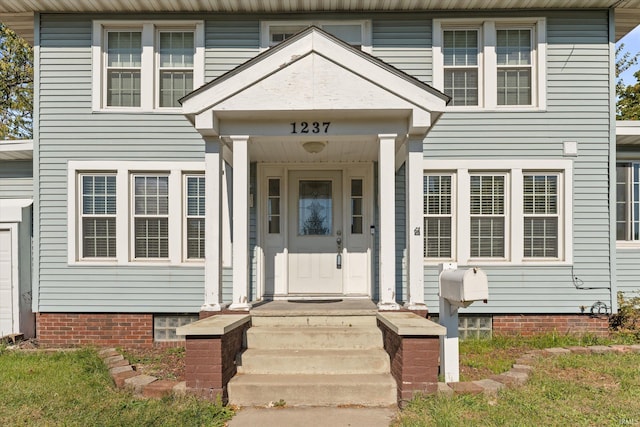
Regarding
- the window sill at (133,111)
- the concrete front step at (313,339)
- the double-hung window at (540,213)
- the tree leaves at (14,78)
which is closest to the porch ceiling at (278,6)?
the window sill at (133,111)

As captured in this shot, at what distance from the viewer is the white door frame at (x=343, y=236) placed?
7.80 meters

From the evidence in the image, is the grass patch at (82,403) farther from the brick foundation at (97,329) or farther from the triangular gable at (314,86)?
the triangular gable at (314,86)

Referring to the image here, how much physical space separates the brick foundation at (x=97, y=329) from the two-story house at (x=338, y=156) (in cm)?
2

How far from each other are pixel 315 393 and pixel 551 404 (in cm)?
246

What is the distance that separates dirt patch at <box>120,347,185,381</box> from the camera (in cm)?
559

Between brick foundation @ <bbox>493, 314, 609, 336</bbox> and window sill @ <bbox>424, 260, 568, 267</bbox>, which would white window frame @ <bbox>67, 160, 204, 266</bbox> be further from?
brick foundation @ <bbox>493, 314, 609, 336</bbox>

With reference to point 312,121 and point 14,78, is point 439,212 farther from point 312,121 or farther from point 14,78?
point 14,78

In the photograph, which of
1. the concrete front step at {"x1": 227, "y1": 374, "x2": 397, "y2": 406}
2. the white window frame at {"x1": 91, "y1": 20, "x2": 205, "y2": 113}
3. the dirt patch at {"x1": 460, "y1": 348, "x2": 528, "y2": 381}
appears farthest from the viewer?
the white window frame at {"x1": 91, "y1": 20, "x2": 205, "y2": 113}

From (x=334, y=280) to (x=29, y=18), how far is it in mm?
7191

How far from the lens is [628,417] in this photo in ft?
13.5

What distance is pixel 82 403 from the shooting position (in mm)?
4512

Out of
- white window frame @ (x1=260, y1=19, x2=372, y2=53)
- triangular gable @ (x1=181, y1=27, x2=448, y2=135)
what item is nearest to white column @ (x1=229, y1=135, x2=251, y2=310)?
triangular gable @ (x1=181, y1=27, x2=448, y2=135)

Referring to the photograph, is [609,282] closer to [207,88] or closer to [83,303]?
[207,88]

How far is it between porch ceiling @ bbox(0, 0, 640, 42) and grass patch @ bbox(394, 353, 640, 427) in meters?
5.88
